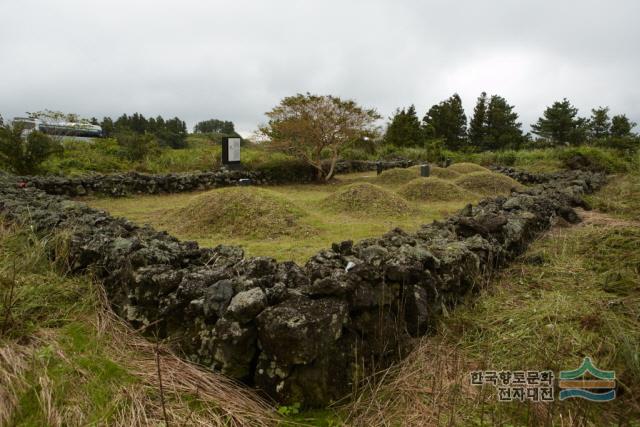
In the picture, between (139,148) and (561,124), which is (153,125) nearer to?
(139,148)

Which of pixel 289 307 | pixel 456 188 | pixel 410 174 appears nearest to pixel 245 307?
pixel 289 307

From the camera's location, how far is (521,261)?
439 cm

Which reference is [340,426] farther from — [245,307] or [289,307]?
[245,307]

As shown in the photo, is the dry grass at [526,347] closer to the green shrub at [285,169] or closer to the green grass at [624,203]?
the green grass at [624,203]

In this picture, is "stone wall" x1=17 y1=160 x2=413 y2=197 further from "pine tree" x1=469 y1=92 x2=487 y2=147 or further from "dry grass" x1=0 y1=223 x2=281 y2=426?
"pine tree" x1=469 y1=92 x2=487 y2=147

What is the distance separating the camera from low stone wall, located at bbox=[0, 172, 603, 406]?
7.02ft

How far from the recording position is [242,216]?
721 centimetres

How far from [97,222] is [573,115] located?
1619 inches

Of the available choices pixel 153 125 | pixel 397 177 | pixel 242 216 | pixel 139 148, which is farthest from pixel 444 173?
pixel 153 125

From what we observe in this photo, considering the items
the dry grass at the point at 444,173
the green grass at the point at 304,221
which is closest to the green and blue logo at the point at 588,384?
the green grass at the point at 304,221

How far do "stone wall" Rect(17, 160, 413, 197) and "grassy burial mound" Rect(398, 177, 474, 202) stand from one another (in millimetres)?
5961

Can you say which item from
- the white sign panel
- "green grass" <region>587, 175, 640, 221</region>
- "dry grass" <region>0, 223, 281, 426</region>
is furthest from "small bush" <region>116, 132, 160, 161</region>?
"green grass" <region>587, 175, 640, 221</region>

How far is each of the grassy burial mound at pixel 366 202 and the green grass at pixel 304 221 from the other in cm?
5

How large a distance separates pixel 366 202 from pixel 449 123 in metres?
31.9
